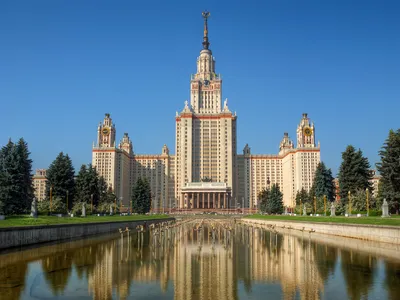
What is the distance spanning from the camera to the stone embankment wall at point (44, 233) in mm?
28578

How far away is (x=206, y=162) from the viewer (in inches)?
6393

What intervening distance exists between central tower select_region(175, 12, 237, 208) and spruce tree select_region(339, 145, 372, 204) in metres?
91.2

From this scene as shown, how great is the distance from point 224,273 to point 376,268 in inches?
306

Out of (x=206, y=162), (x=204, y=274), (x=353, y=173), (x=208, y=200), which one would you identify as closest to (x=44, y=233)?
(x=204, y=274)

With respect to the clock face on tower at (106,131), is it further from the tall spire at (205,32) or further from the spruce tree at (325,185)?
the spruce tree at (325,185)

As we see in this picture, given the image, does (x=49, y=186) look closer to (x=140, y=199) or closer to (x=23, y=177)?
(x=23, y=177)

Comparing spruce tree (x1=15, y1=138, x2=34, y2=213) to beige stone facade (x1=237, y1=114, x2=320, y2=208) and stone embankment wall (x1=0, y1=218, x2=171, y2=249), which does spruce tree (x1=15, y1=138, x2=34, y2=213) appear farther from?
beige stone facade (x1=237, y1=114, x2=320, y2=208)

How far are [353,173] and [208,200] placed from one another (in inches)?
3588

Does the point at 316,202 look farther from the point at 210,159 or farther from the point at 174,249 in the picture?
the point at 210,159

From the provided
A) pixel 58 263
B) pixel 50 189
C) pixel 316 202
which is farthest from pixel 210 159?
pixel 58 263

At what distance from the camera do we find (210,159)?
162m

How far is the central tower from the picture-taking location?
522ft

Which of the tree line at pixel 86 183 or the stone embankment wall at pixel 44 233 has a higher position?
the tree line at pixel 86 183

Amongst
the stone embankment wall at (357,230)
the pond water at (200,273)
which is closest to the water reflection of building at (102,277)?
the pond water at (200,273)
